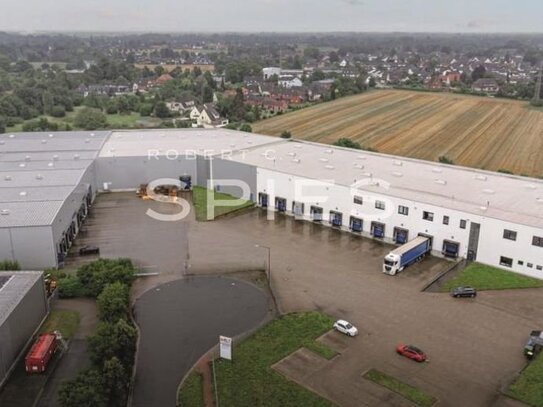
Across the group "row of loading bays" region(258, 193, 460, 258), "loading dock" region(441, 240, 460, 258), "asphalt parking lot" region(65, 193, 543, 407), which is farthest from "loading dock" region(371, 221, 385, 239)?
"loading dock" region(441, 240, 460, 258)

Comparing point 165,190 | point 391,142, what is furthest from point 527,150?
point 165,190

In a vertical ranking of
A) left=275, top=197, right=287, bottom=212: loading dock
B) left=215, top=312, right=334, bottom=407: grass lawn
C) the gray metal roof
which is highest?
the gray metal roof

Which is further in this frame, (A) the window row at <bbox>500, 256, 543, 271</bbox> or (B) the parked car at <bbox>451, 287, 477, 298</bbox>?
(A) the window row at <bbox>500, 256, 543, 271</bbox>

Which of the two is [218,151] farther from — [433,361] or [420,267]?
[433,361]

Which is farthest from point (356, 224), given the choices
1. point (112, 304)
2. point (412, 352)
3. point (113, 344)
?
point (113, 344)

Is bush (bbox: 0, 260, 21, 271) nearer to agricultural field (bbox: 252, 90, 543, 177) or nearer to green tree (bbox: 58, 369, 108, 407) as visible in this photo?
green tree (bbox: 58, 369, 108, 407)
